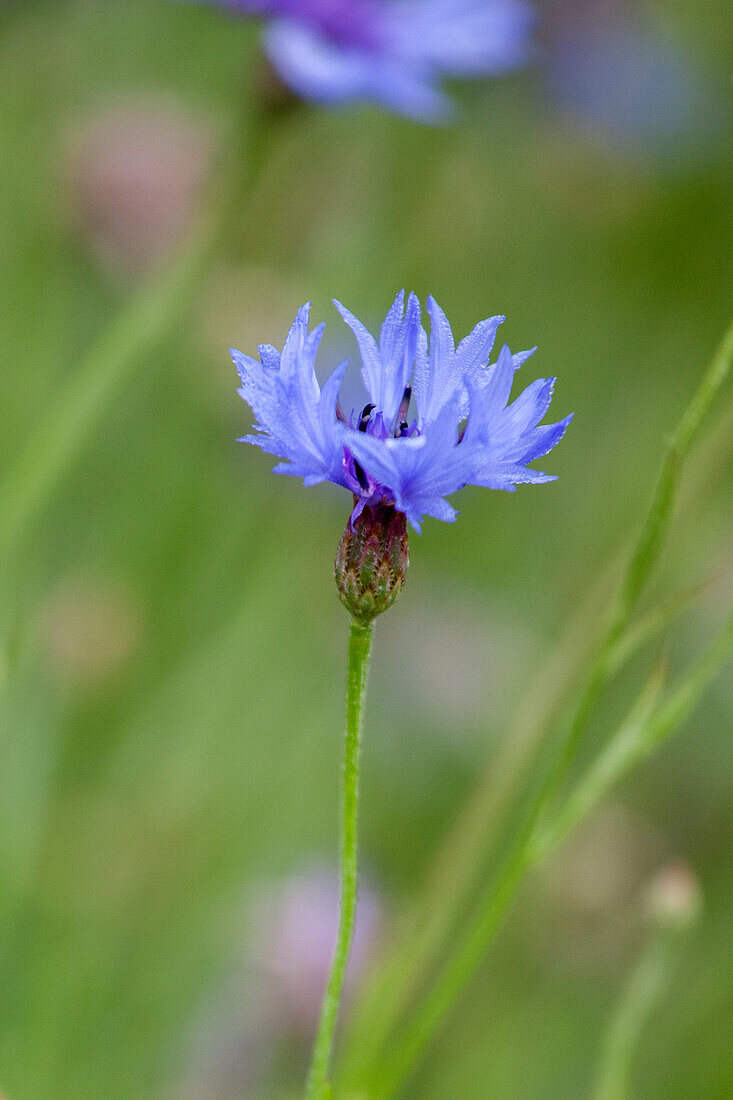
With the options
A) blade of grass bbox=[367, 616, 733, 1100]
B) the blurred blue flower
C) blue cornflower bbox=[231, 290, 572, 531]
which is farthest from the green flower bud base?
the blurred blue flower

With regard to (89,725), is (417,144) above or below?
above

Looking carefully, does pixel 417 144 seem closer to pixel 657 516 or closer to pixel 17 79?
pixel 17 79

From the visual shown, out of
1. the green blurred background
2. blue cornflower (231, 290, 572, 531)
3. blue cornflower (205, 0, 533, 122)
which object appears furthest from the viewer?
the green blurred background

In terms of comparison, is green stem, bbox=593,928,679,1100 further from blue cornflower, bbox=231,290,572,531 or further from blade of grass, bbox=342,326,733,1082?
blue cornflower, bbox=231,290,572,531

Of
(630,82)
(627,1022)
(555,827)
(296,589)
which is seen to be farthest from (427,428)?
(630,82)

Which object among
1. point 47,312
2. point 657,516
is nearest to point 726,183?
point 47,312

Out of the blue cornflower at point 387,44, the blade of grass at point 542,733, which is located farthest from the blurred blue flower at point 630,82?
the blade of grass at point 542,733
